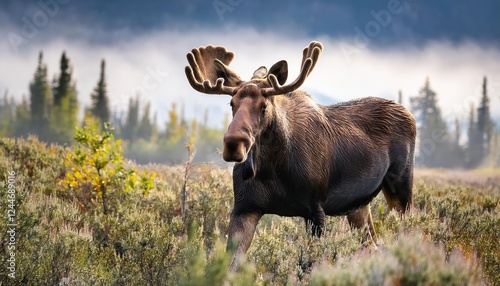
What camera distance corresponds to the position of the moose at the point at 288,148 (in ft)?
14.2

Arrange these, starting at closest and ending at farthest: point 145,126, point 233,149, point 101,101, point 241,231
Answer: point 233,149, point 241,231, point 101,101, point 145,126

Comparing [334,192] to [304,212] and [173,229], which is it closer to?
[304,212]

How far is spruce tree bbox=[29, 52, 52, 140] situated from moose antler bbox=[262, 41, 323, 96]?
2926 inches

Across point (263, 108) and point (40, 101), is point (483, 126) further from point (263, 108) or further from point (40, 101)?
point (263, 108)

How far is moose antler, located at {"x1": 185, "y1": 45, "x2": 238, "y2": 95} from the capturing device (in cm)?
464

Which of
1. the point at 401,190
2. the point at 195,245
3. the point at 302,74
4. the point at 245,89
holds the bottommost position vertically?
the point at 195,245

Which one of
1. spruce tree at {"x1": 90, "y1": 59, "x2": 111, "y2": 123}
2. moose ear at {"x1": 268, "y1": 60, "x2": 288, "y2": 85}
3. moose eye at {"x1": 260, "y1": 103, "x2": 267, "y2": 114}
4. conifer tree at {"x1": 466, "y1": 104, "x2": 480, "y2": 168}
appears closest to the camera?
moose eye at {"x1": 260, "y1": 103, "x2": 267, "y2": 114}

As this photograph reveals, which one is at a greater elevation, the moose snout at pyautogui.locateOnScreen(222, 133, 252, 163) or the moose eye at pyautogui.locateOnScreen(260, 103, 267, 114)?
the moose eye at pyautogui.locateOnScreen(260, 103, 267, 114)

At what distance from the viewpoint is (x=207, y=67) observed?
528 cm

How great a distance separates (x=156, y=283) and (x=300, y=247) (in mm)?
1304

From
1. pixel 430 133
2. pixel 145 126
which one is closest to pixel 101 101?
pixel 145 126

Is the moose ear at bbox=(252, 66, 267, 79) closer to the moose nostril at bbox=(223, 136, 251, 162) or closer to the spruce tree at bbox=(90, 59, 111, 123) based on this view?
the moose nostril at bbox=(223, 136, 251, 162)

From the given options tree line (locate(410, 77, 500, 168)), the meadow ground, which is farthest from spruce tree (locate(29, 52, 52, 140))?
the meadow ground

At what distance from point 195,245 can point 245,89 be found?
1548mm
